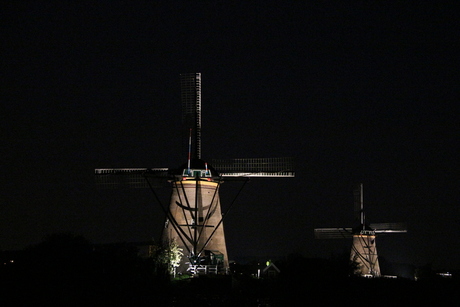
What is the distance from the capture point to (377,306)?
3481cm

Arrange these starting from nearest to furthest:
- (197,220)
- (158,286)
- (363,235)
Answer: (158,286)
(197,220)
(363,235)

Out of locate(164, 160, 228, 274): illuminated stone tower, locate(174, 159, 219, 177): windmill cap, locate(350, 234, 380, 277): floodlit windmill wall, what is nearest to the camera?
locate(164, 160, 228, 274): illuminated stone tower

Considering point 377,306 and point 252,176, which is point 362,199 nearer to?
point 252,176

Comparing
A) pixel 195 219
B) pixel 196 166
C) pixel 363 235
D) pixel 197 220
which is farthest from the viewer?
pixel 363 235

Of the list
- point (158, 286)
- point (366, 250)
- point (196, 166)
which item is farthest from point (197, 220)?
point (366, 250)

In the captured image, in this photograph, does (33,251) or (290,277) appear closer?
(290,277)

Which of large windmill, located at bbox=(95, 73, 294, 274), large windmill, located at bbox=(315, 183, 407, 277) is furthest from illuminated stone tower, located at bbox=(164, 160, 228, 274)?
large windmill, located at bbox=(315, 183, 407, 277)

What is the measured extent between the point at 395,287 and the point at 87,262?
823 inches

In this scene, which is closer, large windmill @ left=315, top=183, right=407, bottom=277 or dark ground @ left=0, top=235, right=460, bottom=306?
dark ground @ left=0, top=235, right=460, bottom=306

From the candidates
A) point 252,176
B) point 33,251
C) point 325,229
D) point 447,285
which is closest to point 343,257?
point 447,285

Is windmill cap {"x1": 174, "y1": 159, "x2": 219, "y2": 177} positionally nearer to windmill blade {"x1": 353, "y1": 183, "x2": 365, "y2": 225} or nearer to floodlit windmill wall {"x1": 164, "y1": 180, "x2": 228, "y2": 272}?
floodlit windmill wall {"x1": 164, "y1": 180, "x2": 228, "y2": 272}

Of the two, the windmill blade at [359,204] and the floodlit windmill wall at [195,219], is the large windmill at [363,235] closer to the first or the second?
the windmill blade at [359,204]

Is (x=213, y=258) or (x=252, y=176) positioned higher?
(x=252, y=176)

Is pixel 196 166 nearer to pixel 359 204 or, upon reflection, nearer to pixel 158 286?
pixel 158 286
